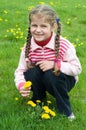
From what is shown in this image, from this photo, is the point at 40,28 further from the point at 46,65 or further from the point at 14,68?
the point at 14,68

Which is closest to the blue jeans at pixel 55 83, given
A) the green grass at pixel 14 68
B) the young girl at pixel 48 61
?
the young girl at pixel 48 61

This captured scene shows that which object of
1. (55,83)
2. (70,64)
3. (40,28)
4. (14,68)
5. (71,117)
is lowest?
(71,117)

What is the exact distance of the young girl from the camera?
4301 mm

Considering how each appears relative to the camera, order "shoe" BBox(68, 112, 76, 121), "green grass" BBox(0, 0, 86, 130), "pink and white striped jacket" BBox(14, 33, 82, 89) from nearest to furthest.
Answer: "green grass" BBox(0, 0, 86, 130) → "pink and white striped jacket" BBox(14, 33, 82, 89) → "shoe" BBox(68, 112, 76, 121)

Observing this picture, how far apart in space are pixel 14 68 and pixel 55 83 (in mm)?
2031

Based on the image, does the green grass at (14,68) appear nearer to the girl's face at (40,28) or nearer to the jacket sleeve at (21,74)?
the jacket sleeve at (21,74)

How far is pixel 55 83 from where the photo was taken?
4.32 meters

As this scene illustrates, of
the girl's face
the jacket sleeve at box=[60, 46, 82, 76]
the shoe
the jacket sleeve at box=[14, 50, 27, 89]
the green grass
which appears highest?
Answer: the girl's face

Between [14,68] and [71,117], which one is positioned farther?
[14,68]

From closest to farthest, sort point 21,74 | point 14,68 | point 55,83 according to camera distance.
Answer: point 55,83 → point 21,74 → point 14,68

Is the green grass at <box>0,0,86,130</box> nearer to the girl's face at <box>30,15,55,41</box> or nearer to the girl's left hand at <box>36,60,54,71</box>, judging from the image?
the girl's left hand at <box>36,60,54,71</box>

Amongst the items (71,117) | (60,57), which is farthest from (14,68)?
(71,117)

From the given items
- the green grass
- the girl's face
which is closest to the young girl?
the girl's face

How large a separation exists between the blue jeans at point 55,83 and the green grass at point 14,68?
0.14 metres
